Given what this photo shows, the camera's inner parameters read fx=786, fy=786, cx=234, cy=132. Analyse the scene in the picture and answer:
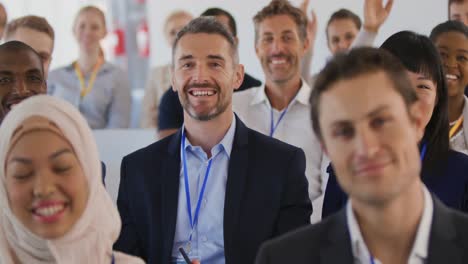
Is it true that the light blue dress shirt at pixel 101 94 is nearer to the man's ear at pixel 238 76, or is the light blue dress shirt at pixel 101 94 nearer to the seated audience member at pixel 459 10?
the man's ear at pixel 238 76

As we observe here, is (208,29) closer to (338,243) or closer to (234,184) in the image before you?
(234,184)

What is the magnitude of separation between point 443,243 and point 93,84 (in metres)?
4.44

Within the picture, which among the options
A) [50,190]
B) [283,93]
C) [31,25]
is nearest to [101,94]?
[31,25]

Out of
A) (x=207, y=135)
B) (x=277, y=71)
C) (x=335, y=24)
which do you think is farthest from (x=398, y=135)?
(x=335, y=24)

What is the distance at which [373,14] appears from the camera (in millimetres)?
4039

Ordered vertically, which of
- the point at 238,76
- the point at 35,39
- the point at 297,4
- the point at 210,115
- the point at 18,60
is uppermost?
the point at 297,4

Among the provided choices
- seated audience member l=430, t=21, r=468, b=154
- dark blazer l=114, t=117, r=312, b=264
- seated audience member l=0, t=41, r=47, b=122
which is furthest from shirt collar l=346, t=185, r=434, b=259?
seated audience member l=0, t=41, r=47, b=122

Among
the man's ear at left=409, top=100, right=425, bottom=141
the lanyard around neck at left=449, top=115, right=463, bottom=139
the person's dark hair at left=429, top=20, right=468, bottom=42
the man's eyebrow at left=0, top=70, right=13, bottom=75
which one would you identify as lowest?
the lanyard around neck at left=449, top=115, right=463, bottom=139

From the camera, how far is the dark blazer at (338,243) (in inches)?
68.2

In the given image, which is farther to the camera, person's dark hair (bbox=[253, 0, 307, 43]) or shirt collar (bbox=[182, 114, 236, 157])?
person's dark hair (bbox=[253, 0, 307, 43])

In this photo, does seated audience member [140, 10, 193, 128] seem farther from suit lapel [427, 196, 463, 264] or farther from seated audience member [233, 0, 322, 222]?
suit lapel [427, 196, 463, 264]

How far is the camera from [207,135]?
312 centimetres

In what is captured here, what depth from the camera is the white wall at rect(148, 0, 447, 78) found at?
262 inches

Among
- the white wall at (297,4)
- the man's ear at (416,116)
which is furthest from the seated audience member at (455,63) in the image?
the white wall at (297,4)
